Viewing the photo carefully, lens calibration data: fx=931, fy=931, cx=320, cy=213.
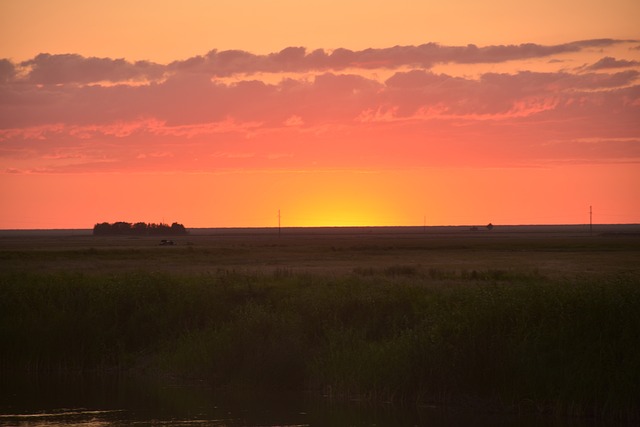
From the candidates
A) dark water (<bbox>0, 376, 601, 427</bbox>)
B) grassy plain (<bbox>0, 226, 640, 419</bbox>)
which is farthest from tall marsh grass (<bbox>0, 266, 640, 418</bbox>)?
dark water (<bbox>0, 376, 601, 427</bbox>)

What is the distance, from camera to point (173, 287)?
34.4 m

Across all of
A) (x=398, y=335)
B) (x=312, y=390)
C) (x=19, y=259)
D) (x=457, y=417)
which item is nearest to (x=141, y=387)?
(x=312, y=390)

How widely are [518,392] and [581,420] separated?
1.85 m

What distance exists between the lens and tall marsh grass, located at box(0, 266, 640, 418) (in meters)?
24.4

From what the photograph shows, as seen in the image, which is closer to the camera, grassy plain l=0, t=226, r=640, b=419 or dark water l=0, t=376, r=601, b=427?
dark water l=0, t=376, r=601, b=427

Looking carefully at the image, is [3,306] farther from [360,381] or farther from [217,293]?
[360,381]

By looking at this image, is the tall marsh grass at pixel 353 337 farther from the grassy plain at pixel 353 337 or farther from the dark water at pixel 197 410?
the dark water at pixel 197 410

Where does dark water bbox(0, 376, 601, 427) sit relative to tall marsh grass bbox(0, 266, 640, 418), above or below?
below

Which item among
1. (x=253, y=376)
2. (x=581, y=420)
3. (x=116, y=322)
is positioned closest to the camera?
(x=581, y=420)

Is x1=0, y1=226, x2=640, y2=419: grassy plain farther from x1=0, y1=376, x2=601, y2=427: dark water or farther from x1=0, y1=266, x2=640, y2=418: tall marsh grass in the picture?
x1=0, y1=376, x2=601, y2=427: dark water

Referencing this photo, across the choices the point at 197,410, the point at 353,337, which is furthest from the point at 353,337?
the point at 197,410

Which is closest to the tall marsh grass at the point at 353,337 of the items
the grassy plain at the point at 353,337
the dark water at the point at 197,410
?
the grassy plain at the point at 353,337

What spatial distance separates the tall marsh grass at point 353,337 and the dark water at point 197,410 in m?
0.59

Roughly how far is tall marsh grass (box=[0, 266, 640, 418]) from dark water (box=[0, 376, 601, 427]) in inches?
23.2
